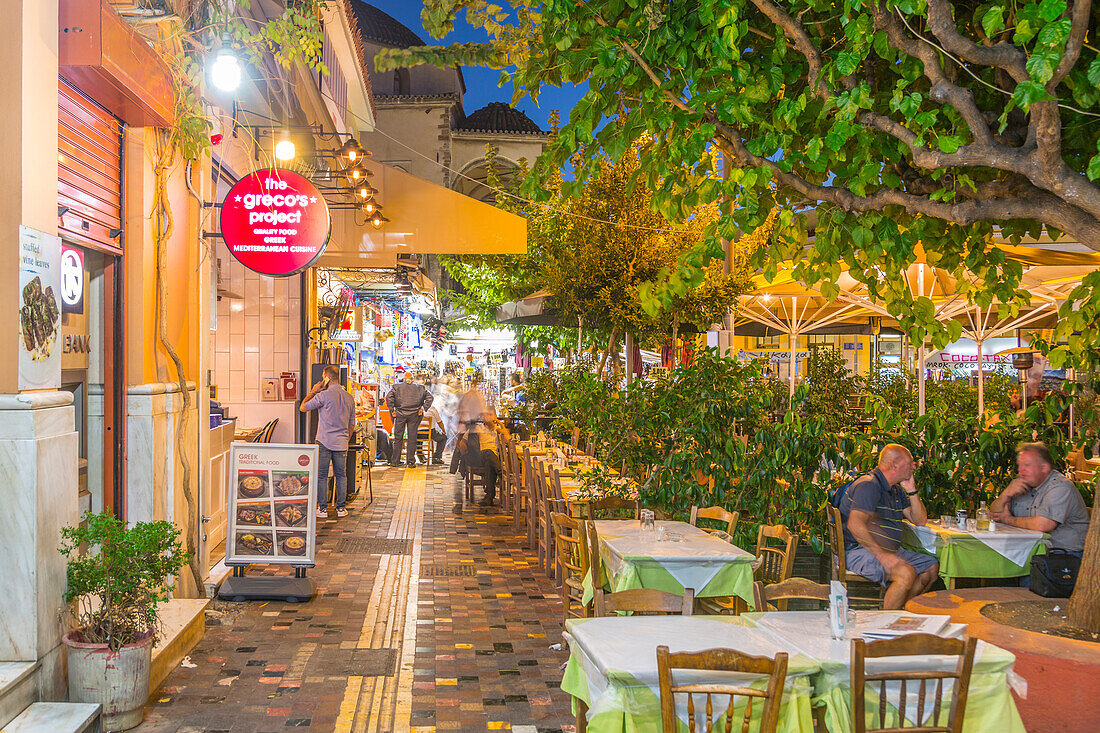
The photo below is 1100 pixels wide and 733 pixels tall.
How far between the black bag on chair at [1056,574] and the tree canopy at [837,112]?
1.67m

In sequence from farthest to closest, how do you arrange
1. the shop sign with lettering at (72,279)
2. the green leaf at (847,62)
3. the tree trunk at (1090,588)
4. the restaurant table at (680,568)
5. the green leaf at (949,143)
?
1. the restaurant table at (680,568)
2. the shop sign with lettering at (72,279)
3. the tree trunk at (1090,588)
4. the green leaf at (847,62)
5. the green leaf at (949,143)

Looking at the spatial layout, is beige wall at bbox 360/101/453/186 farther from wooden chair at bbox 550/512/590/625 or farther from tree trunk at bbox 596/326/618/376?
wooden chair at bbox 550/512/590/625

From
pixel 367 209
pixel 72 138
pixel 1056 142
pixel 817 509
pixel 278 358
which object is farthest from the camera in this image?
pixel 278 358

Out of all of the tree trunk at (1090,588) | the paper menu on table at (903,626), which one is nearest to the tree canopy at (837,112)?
the tree trunk at (1090,588)

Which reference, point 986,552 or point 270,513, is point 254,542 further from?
point 986,552

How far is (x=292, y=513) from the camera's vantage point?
24.5 ft

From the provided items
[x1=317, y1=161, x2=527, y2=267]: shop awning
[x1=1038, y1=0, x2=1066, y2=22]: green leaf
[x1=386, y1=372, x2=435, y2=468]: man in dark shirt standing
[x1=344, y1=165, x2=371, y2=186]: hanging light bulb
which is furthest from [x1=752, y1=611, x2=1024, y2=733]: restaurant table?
[x1=386, y1=372, x2=435, y2=468]: man in dark shirt standing

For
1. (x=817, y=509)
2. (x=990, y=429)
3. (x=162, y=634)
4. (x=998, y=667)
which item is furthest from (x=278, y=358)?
(x=998, y=667)

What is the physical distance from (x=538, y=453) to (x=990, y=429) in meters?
5.54

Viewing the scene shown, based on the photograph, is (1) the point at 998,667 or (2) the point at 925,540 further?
(2) the point at 925,540

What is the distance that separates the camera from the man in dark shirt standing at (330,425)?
11438 mm

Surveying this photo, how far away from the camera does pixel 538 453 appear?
37.0 ft

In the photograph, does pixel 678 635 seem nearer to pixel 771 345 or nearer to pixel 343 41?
pixel 343 41

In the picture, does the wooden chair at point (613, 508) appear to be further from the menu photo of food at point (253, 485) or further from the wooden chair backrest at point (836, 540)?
the menu photo of food at point (253, 485)
